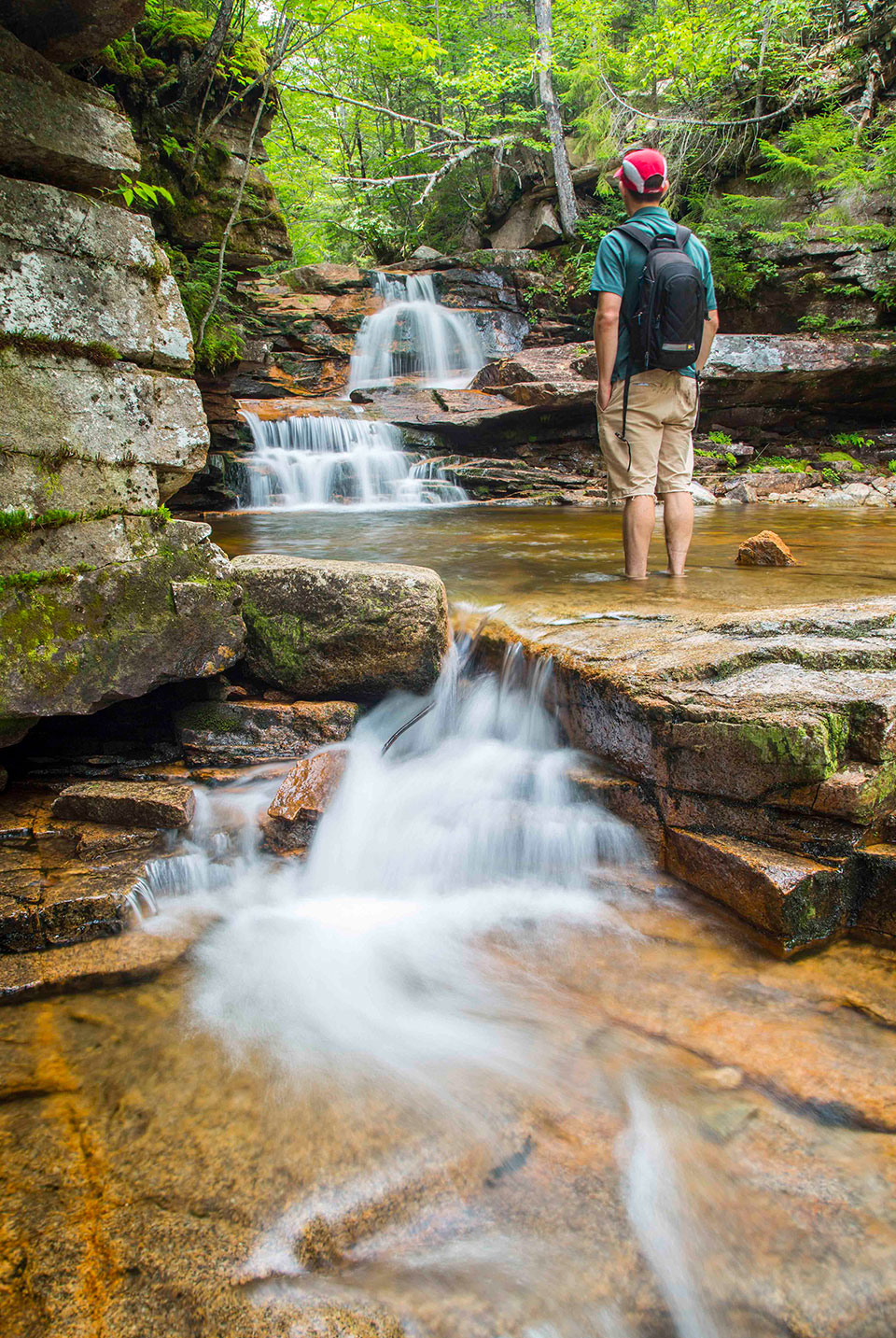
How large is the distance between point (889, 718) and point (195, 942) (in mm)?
2728

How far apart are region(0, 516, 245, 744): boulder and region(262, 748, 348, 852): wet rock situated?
0.76 meters

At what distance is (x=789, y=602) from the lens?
13.0 feet

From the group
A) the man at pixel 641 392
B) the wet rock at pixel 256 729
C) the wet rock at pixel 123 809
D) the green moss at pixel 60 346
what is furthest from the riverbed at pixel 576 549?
the green moss at pixel 60 346

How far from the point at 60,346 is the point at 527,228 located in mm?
21318

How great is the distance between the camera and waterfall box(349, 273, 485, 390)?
16453mm

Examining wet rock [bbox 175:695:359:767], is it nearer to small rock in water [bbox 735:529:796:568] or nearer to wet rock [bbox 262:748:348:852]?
wet rock [bbox 262:748:348:852]

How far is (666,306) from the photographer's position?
4246 millimetres

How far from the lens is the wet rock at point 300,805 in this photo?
11.3 feet

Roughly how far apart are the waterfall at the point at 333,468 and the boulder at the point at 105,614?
786cm

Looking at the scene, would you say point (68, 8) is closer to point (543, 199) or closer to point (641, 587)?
point (641, 587)

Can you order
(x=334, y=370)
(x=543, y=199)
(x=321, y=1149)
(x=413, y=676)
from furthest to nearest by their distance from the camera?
(x=543, y=199) < (x=334, y=370) < (x=413, y=676) < (x=321, y=1149)

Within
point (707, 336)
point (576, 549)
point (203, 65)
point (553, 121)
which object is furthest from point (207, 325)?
point (553, 121)

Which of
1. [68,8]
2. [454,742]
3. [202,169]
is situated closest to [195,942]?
[454,742]

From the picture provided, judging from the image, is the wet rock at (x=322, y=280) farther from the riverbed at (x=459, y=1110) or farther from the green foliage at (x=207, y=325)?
the riverbed at (x=459, y=1110)
